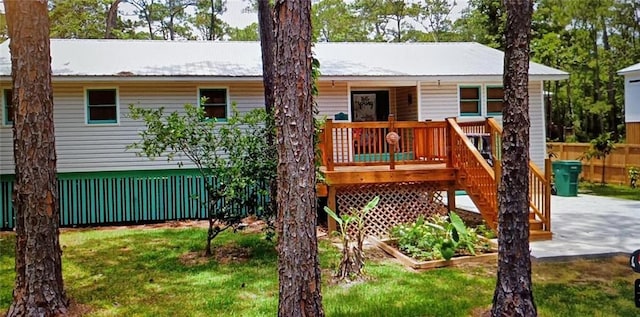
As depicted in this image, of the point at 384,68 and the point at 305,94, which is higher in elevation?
the point at 384,68

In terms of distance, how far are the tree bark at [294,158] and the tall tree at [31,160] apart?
7.62ft

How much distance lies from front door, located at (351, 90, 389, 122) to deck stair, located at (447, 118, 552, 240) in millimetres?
5869

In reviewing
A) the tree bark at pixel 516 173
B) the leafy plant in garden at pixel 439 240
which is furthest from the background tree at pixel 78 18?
the tree bark at pixel 516 173

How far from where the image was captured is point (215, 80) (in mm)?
11477

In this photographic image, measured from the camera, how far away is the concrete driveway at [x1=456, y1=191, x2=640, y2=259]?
7.12m

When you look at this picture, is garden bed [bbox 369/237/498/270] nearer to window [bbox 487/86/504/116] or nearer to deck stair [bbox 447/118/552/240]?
deck stair [bbox 447/118/552/240]

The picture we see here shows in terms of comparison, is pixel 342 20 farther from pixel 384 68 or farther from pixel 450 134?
pixel 450 134

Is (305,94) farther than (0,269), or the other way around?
(0,269)

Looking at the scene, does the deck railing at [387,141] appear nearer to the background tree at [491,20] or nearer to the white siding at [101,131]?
the white siding at [101,131]

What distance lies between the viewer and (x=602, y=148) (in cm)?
1600

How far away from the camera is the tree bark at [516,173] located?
429 centimetres

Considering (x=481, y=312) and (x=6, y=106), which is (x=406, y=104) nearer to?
(x=6, y=106)

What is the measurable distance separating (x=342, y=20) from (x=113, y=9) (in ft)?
46.6

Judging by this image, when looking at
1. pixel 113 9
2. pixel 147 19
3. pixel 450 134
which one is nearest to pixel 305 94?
pixel 450 134
